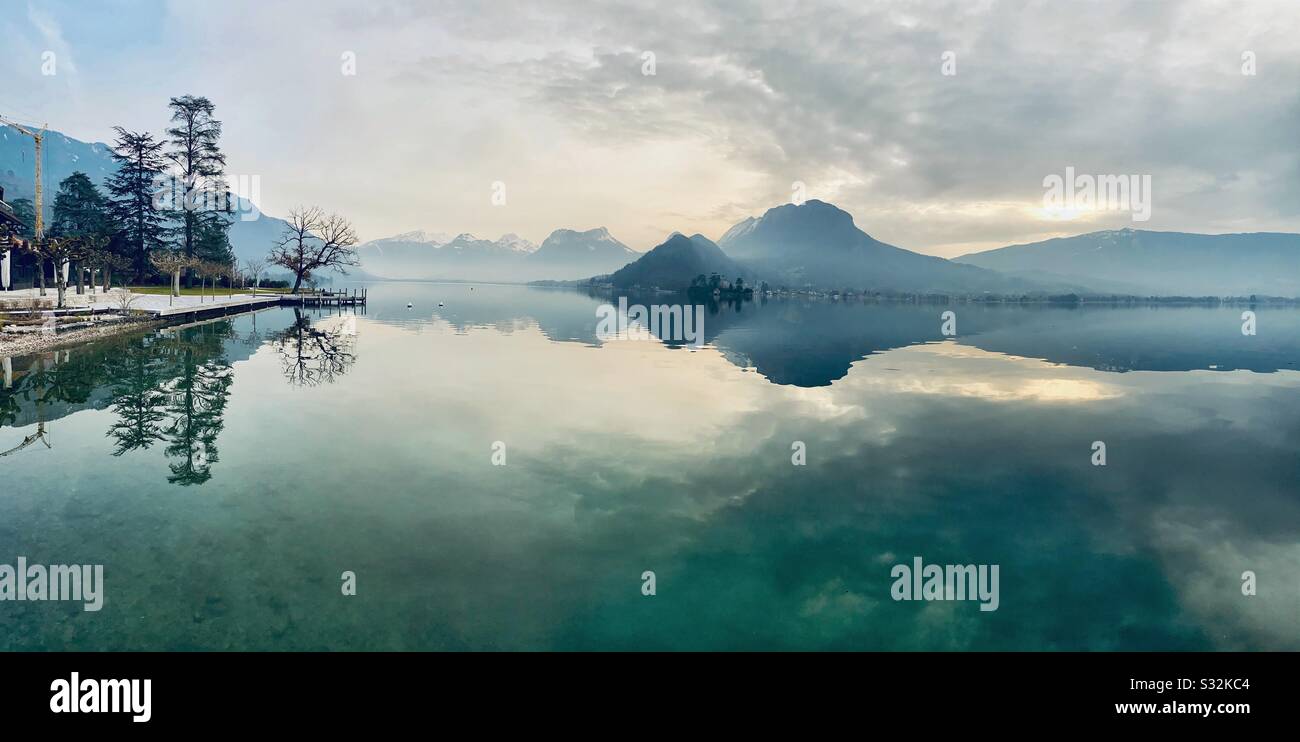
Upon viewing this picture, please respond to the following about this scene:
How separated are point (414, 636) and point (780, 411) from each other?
21.2 m

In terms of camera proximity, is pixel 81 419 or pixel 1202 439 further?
pixel 1202 439

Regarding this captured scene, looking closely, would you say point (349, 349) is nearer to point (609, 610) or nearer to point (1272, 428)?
point (609, 610)

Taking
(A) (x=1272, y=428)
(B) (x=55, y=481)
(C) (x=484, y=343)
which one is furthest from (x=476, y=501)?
(C) (x=484, y=343)

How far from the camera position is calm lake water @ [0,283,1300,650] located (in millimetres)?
10883

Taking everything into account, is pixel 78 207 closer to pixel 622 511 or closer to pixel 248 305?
pixel 248 305

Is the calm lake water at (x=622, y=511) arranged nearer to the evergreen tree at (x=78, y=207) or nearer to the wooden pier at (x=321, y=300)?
the wooden pier at (x=321, y=300)

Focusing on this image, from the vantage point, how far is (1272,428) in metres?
28.2

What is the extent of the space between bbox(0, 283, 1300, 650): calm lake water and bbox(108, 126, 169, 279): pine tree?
225ft

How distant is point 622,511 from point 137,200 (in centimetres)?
10612

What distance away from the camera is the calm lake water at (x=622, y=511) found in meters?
10.9

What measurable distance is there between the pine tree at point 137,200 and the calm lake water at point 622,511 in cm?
6854

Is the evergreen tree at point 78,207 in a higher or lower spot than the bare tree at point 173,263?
higher

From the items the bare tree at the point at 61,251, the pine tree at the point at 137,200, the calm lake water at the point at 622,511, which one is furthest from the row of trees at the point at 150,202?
the calm lake water at the point at 622,511

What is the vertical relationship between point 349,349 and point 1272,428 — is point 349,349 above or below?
above
